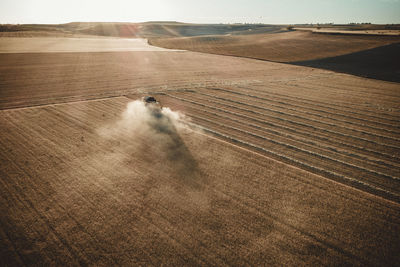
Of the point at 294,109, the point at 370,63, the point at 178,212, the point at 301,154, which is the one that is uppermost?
the point at 370,63

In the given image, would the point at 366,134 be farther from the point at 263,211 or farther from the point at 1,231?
the point at 1,231

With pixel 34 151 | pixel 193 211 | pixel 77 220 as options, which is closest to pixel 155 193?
pixel 193 211

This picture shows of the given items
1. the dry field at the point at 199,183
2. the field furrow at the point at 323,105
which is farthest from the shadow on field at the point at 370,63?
the dry field at the point at 199,183

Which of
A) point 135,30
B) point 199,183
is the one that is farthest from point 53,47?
point 135,30

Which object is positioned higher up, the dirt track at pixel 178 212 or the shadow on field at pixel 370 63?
the shadow on field at pixel 370 63

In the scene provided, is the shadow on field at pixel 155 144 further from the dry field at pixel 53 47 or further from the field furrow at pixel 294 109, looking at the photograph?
the dry field at pixel 53 47

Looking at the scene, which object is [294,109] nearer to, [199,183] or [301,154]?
[301,154]

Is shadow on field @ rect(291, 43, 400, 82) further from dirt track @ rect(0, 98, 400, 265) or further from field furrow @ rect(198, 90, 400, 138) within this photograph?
dirt track @ rect(0, 98, 400, 265)
